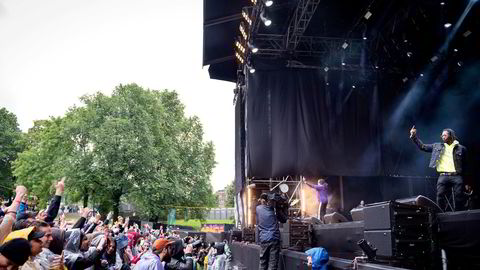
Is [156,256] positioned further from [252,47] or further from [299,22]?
[252,47]

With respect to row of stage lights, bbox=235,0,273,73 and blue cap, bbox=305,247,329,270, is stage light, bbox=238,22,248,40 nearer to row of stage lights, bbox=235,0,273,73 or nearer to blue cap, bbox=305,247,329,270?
row of stage lights, bbox=235,0,273,73

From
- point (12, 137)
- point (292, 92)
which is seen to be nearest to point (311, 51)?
point (292, 92)

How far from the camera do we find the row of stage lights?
12.0m

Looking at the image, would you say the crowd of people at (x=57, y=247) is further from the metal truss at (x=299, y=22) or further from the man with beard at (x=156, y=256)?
the metal truss at (x=299, y=22)

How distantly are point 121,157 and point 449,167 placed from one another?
23.7 meters

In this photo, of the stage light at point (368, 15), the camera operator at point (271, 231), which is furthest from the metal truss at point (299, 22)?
the camera operator at point (271, 231)

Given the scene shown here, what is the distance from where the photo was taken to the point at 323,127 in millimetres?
14328

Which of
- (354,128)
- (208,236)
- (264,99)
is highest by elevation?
(264,99)

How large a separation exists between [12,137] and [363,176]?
40812mm

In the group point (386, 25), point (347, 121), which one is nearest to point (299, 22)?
point (386, 25)

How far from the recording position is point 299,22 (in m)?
12.7

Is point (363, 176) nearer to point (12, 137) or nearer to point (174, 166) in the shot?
point (174, 166)

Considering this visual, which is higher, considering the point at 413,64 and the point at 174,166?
the point at 413,64

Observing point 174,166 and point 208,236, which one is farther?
point 174,166
